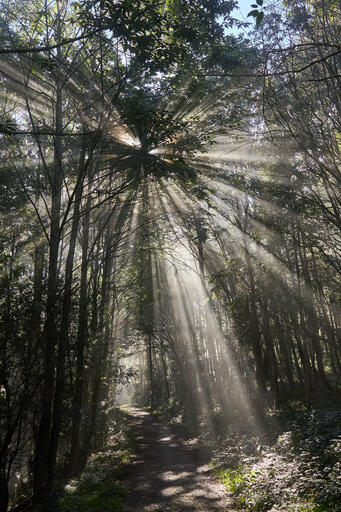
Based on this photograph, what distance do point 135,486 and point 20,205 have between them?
9079 mm

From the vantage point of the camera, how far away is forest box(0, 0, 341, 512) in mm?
6797

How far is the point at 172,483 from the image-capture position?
9680 mm

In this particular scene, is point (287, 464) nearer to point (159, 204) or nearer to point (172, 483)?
point (172, 483)

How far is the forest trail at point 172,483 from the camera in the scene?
25.6ft

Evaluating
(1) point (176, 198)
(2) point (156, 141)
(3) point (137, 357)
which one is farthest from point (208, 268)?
(3) point (137, 357)

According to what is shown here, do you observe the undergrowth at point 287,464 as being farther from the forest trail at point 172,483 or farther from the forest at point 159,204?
the forest trail at point 172,483

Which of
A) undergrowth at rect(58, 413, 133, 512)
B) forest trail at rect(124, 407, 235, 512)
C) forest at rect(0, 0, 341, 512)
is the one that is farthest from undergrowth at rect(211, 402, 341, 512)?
undergrowth at rect(58, 413, 133, 512)

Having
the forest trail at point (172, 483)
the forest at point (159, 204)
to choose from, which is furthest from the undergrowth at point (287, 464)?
the forest trail at point (172, 483)

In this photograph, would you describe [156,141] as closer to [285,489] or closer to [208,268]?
[285,489]

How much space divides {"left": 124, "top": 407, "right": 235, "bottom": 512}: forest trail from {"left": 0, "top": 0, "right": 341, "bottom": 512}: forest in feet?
0.29

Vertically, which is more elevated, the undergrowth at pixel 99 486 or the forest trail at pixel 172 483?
the undergrowth at pixel 99 486

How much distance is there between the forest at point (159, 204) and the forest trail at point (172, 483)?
9cm

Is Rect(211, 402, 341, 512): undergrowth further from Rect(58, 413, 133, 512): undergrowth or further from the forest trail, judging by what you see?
Rect(58, 413, 133, 512): undergrowth

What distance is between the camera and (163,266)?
2250 centimetres
